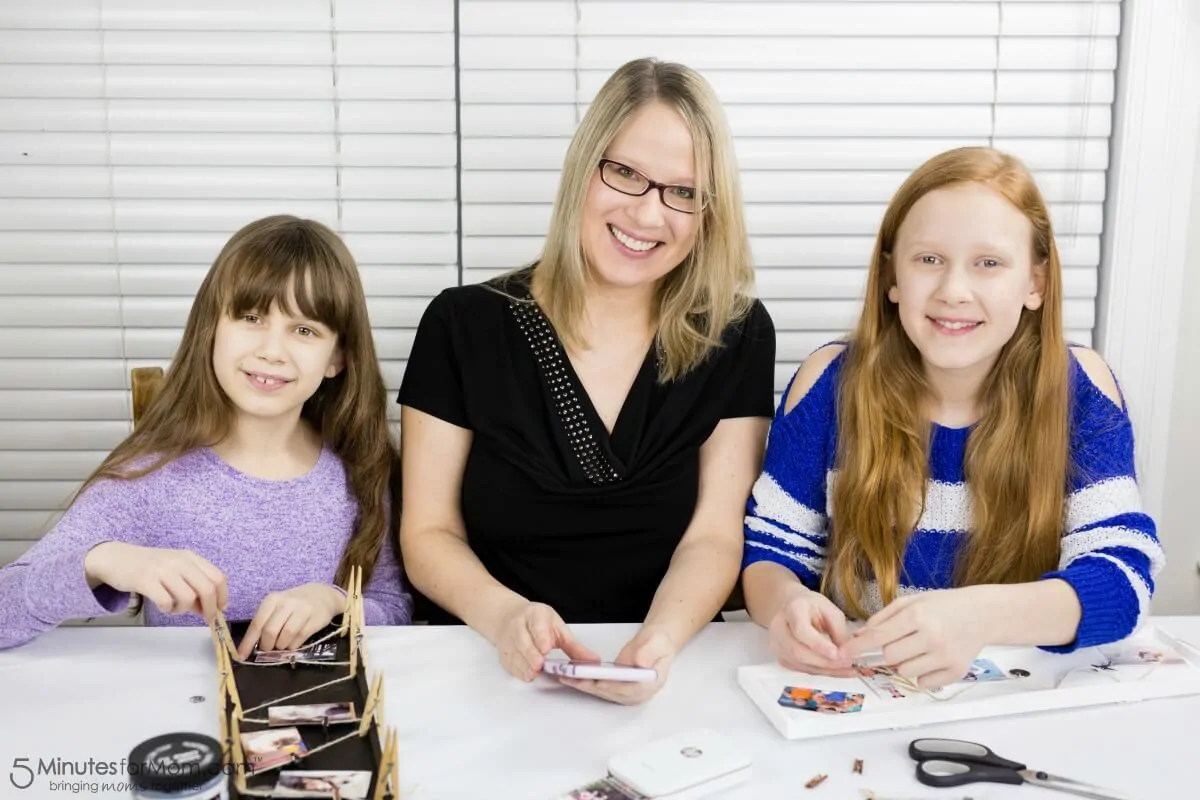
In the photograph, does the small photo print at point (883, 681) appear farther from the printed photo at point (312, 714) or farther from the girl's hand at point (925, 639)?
the printed photo at point (312, 714)

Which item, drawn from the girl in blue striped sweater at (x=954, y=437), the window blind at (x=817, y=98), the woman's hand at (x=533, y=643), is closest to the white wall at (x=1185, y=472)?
the window blind at (x=817, y=98)

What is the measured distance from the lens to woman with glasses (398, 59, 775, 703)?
5.92 feet

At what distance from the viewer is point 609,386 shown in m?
1.90

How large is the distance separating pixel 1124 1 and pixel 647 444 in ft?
4.66

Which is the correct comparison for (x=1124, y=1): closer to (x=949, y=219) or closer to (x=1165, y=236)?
A: (x=1165, y=236)

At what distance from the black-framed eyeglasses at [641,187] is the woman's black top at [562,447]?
0.25 m

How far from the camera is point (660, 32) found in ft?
7.48

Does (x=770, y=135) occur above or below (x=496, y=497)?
above

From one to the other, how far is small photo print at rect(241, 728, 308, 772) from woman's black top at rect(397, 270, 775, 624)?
2.39ft

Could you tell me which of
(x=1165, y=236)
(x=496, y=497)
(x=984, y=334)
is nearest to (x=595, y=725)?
(x=496, y=497)

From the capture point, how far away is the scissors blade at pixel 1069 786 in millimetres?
1127

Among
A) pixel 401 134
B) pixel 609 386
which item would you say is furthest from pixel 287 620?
pixel 401 134

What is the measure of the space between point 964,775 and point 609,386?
3.03 ft

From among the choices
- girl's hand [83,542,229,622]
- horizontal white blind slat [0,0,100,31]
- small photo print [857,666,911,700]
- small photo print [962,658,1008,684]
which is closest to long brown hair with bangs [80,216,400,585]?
girl's hand [83,542,229,622]
